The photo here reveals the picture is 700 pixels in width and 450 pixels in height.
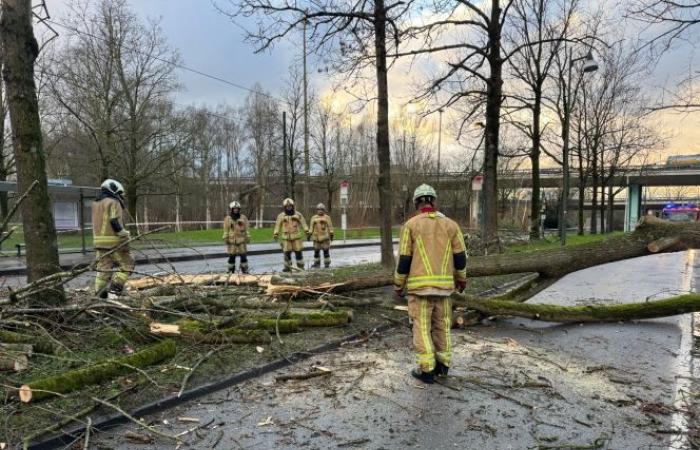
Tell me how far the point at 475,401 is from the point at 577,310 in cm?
353

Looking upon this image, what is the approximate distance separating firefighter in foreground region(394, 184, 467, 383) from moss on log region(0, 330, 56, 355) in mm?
3437

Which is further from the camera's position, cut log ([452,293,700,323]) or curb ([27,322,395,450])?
cut log ([452,293,700,323])

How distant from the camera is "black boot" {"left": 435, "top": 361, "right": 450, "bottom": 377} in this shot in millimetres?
4957

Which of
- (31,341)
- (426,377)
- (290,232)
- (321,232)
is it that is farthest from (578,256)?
(31,341)

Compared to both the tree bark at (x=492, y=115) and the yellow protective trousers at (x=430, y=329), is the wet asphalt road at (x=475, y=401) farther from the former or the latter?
the tree bark at (x=492, y=115)

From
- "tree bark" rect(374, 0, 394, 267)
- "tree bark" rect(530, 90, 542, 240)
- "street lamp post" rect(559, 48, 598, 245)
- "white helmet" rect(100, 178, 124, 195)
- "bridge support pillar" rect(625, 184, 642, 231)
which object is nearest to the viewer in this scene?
"white helmet" rect(100, 178, 124, 195)

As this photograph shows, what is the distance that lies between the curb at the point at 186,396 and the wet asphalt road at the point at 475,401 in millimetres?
91

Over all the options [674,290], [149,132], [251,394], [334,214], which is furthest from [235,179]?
[251,394]

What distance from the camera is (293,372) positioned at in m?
5.13

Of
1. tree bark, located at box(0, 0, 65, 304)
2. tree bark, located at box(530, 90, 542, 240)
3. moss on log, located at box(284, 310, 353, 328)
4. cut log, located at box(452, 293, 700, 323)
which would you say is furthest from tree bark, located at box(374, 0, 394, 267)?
tree bark, located at box(530, 90, 542, 240)

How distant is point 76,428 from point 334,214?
40.0 m

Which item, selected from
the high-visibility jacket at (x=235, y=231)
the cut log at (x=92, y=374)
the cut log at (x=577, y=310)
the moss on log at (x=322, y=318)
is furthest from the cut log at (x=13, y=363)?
the high-visibility jacket at (x=235, y=231)

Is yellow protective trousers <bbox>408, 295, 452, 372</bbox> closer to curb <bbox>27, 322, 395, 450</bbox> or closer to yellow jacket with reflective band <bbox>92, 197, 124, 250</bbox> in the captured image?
curb <bbox>27, 322, 395, 450</bbox>

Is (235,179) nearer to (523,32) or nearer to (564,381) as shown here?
(523,32)
